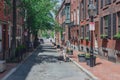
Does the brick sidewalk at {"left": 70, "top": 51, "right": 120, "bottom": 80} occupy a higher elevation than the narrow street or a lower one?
higher

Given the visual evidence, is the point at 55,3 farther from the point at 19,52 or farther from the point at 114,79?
the point at 114,79

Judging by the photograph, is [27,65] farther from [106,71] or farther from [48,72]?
[106,71]

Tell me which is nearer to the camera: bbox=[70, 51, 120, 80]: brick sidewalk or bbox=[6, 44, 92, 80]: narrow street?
bbox=[70, 51, 120, 80]: brick sidewalk

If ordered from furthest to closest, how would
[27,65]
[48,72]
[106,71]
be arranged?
[27,65] → [48,72] → [106,71]

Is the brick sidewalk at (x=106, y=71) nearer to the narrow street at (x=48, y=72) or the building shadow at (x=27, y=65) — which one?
the narrow street at (x=48, y=72)

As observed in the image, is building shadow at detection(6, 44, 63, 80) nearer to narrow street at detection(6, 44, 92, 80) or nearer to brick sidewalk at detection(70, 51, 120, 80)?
narrow street at detection(6, 44, 92, 80)

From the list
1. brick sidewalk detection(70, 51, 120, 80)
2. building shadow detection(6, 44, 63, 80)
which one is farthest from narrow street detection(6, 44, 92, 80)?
brick sidewalk detection(70, 51, 120, 80)

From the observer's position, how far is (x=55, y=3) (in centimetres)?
4800

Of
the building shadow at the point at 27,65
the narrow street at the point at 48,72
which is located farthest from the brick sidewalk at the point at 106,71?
the building shadow at the point at 27,65

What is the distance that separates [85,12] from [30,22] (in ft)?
30.6

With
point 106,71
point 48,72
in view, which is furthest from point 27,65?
point 106,71

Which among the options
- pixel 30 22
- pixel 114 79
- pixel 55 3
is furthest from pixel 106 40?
pixel 55 3

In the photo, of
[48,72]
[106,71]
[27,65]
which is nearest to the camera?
[106,71]

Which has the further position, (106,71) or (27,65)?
(27,65)
